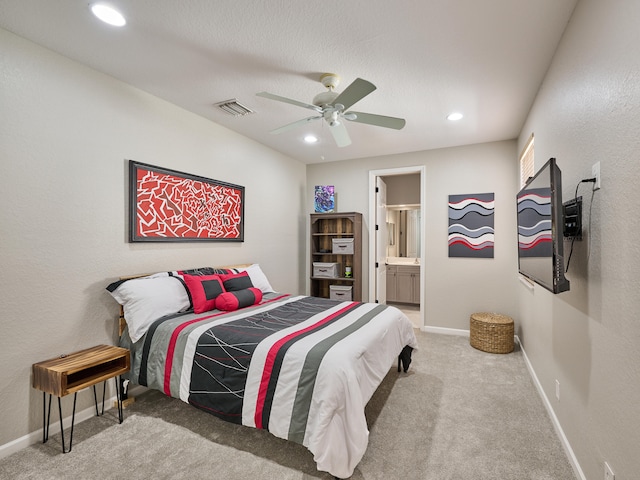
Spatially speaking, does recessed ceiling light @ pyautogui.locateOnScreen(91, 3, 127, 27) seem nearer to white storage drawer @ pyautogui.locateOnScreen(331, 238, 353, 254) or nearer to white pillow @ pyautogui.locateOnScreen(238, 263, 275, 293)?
white pillow @ pyautogui.locateOnScreen(238, 263, 275, 293)

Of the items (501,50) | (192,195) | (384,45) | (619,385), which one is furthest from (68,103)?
(619,385)

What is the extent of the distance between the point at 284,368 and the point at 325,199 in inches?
138

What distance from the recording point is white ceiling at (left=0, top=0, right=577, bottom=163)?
1872 millimetres

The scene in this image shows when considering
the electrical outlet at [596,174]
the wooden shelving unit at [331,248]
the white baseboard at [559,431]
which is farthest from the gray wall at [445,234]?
the electrical outlet at [596,174]

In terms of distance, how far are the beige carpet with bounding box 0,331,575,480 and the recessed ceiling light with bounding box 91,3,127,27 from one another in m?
2.73

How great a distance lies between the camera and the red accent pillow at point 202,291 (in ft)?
9.21

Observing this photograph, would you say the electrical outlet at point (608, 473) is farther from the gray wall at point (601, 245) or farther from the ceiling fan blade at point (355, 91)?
the ceiling fan blade at point (355, 91)

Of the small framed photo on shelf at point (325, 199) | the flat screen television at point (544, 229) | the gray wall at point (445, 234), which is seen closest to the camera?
the flat screen television at point (544, 229)

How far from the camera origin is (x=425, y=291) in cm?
467

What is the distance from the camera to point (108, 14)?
1.91 meters

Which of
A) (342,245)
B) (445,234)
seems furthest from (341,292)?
(445,234)

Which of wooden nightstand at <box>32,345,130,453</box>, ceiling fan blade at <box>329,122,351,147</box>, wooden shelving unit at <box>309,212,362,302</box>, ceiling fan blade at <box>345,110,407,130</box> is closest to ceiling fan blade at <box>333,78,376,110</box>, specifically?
ceiling fan blade at <box>345,110,407,130</box>

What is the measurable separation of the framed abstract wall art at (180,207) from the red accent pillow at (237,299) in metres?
0.81

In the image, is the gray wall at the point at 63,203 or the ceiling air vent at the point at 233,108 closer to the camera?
the gray wall at the point at 63,203
